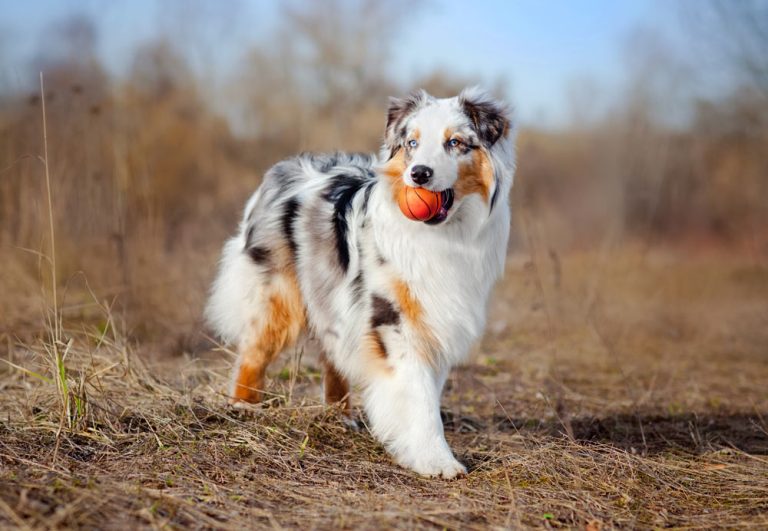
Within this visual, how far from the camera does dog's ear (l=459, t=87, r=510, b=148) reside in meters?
4.15

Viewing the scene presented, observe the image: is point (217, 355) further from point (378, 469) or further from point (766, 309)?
point (766, 309)

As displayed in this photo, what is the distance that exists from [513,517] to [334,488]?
31.8 inches

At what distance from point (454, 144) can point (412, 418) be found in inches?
56.2

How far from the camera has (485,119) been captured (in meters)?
4.16

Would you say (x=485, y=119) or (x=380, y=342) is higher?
(x=485, y=119)

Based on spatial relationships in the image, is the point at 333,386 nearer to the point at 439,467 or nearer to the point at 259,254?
the point at 259,254

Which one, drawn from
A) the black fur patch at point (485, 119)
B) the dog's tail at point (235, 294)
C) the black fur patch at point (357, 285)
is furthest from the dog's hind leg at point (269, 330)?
the black fur patch at point (485, 119)

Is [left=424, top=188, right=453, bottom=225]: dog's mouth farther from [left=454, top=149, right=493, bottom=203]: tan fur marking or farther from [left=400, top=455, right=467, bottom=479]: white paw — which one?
[left=400, top=455, right=467, bottom=479]: white paw

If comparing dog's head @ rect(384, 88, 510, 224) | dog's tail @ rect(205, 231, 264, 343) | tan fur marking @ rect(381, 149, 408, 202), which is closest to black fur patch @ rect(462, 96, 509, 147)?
dog's head @ rect(384, 88, 510, 224)

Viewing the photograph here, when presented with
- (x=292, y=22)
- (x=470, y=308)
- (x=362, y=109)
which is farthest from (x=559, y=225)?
(x=470, y=308)

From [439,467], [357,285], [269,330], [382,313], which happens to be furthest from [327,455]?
[269,330]

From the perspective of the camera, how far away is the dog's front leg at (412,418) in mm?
3869

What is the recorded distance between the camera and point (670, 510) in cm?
349

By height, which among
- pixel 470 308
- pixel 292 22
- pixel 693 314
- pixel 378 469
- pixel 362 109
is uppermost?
pixel 292 22
